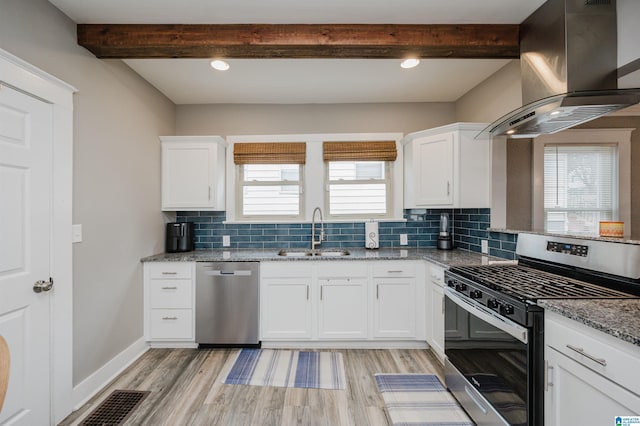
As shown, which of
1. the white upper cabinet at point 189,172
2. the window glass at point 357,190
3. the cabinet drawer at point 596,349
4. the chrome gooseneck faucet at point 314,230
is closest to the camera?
the cabinet drawer at point 596,349

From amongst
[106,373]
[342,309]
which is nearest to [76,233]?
[106,373]

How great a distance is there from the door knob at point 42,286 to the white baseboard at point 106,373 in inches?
30.9

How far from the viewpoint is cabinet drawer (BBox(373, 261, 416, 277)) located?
111 inches

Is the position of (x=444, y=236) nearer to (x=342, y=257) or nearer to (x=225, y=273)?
(x=342, y=257)

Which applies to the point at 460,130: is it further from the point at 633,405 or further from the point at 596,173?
the point at 633,405

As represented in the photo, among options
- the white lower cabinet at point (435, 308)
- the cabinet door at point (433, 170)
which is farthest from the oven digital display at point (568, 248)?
the cabinet door at point (433, 170)

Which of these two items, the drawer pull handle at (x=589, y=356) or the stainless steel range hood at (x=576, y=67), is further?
the stainless steel range hood at (x=576, y=67)

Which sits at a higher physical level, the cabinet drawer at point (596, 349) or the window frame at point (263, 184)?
the window frame at point (263, 184)

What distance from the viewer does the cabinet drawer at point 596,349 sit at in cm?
100

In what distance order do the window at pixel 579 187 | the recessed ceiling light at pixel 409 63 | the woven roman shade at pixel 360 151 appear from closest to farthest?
1. the window at pixel 579 187
2. the recessed ceiling light at pixel 409 63
3. the woven roman shade at pixel 360 151

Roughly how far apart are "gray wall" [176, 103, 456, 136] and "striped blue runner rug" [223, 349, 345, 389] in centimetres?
245

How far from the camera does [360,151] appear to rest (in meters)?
3.44

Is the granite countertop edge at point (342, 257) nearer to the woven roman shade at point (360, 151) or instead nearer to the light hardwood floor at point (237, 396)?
the light hardwood floor at point (237, 396)

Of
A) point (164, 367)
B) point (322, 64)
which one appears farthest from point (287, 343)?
point (322, 64)
